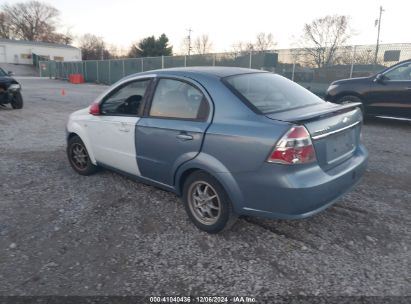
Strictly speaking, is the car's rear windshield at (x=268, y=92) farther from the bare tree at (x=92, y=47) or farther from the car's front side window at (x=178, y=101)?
the bare tree at (x=92, y=47)

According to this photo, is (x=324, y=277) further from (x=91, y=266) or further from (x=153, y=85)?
(x=153, y=85)

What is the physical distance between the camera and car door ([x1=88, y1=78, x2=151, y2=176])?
145 inches

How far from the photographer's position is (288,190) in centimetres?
250

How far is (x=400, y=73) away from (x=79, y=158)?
770cm

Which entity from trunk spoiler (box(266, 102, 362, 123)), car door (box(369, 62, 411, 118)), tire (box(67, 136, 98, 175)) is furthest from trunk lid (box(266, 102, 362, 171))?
car door (box(369, 62, 411, 118))

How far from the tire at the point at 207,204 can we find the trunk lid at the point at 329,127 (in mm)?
837

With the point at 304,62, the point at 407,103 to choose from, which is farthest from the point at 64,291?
the point at 304,62

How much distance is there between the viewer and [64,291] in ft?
7.69

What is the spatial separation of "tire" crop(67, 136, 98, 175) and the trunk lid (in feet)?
9.68

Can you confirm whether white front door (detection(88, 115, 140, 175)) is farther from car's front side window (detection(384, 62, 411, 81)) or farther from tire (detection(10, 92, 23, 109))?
tire (detection(10, 92, 23, 109))

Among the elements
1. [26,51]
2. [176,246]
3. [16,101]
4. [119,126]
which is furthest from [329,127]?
[26,51]

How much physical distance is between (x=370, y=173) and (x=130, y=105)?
368cm

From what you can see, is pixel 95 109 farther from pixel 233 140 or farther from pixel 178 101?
pixel 233 140

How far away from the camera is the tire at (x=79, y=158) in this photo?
15.0ft
